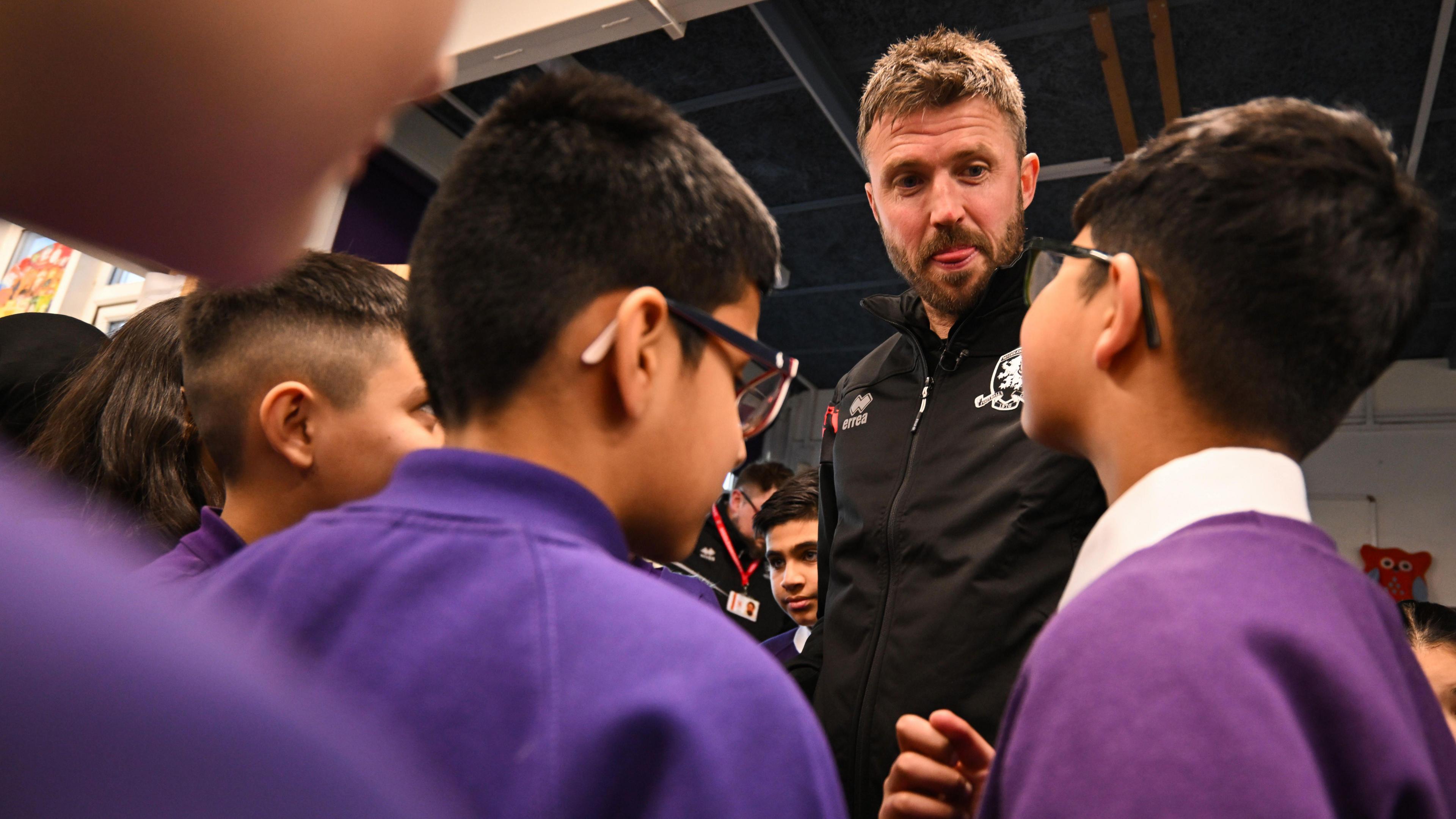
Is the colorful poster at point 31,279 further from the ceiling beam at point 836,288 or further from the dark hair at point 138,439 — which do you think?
the ceiling beam at point 836,288

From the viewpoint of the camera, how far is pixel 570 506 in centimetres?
74

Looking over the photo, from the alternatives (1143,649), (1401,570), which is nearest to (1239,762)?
(1143,649)

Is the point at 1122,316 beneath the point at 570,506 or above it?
above

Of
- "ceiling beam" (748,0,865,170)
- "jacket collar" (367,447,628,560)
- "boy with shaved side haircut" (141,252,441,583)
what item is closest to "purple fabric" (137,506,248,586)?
"boy with shaved side haircut" (141,252,441,583)

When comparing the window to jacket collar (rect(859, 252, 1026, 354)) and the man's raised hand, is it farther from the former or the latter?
the man's raised hand

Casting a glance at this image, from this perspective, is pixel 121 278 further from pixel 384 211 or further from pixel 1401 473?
pixel 1401 473

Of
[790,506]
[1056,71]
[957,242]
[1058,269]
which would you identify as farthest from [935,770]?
[1056,71]

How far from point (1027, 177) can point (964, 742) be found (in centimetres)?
132

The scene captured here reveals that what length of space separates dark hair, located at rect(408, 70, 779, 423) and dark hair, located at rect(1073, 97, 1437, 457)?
53 centimetres

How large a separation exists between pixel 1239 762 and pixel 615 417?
582 mm

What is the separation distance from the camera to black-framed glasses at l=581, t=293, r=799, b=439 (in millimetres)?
843

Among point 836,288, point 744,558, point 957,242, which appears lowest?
point 744,558

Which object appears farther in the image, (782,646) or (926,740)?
(782,646)

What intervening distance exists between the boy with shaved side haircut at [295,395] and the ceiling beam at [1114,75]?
131 inches
